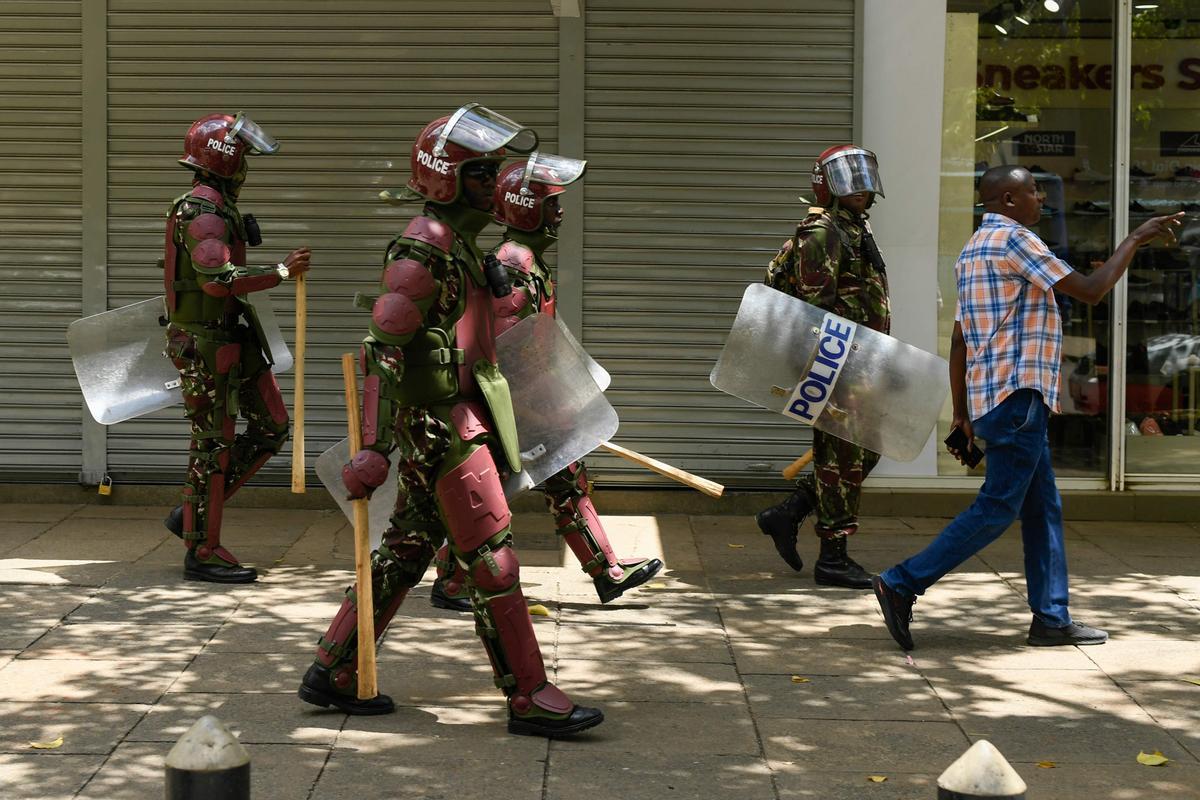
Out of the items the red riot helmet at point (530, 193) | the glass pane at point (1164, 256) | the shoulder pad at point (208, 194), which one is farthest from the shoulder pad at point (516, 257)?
the glass pane at point (1164, 256)

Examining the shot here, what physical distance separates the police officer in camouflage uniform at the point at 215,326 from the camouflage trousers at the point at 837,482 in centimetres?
260

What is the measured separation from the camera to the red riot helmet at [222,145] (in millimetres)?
7438

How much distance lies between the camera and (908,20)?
30.9ft

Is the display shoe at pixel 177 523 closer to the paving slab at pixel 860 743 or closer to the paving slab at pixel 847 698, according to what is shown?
the paving slab at pixel 847 698

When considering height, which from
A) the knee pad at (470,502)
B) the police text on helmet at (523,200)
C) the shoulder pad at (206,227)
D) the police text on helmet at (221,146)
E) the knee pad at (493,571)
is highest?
the police text on helmet at (221,146)

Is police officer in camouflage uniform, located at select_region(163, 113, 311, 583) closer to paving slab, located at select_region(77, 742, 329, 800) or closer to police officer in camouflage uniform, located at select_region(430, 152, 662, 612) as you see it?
police officer in camouflage uniform, located at select_region(430, 152, 662, 612)

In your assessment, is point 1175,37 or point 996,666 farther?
point 1175,37

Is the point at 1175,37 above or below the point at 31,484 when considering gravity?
above

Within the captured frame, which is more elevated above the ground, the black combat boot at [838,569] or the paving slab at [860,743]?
the black combat boot at [838,569]

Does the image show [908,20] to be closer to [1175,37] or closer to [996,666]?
[1175,37]

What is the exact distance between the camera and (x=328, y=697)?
5469 millimetres

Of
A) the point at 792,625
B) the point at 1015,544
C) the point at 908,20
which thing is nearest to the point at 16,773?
the point at 792,625

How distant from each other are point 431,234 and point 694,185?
15.2 ft

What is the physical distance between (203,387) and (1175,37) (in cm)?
609
